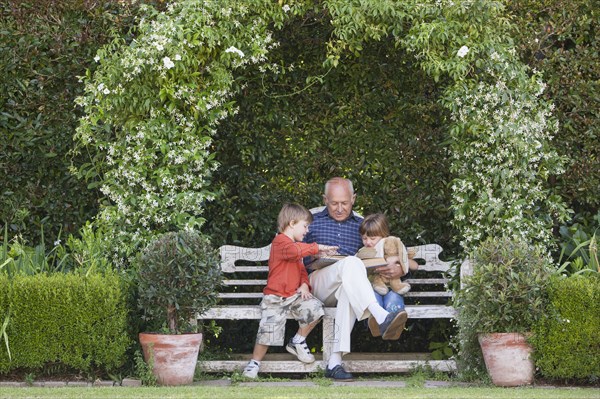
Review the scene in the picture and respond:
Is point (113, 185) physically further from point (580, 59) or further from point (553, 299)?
point (580, 59)

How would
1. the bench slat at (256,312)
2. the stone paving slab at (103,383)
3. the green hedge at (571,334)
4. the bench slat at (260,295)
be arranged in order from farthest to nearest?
the bench slat at (260,295)
the bench slat at (256,312)
the stone paving slab at (103,383)
the green hedge at (571,334)

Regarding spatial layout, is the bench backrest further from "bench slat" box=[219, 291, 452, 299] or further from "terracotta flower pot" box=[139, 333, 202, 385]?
"terracotta flower pot" box=[139, 333, 202, 385]

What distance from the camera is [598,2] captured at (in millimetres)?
7367

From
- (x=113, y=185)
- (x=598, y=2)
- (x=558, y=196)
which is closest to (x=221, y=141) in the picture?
(x=113, y=185)

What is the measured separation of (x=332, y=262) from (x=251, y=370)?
94 centimetres

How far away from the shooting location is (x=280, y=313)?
6.45 metres

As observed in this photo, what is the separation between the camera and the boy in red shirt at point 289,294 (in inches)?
251

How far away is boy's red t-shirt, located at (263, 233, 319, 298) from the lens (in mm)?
6402

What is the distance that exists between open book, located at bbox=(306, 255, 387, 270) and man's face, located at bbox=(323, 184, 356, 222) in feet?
1.07

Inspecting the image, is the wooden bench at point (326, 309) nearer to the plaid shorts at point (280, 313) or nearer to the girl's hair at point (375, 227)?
the plaid shorts at point (280, 313)

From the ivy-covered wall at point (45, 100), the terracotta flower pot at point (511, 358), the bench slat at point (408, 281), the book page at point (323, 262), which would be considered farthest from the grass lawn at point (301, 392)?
the ivy-covered wall at point (45, 100)

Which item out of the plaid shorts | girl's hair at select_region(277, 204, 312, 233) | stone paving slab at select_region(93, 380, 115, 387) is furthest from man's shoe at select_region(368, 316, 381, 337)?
stone paving slab at select_region(93, 380, 115, 387)

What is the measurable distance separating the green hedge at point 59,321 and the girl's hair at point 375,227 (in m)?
1.84

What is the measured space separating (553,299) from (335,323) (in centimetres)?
142
